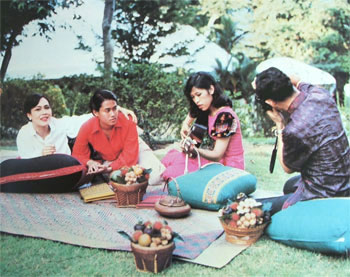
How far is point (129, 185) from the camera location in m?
3.60

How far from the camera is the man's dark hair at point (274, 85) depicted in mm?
2854

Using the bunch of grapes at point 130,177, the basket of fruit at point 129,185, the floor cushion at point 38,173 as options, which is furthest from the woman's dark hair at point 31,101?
the bunch of grapes at point 130,177

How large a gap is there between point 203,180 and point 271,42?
2.71 meters

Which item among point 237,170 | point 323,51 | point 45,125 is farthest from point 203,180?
point 323,51

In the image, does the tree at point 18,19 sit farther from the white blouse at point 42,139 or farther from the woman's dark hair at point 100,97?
the woman's dark hair at point 100,97

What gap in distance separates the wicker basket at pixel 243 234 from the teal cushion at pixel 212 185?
0.62m

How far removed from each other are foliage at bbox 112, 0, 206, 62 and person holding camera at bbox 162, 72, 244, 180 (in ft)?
4.19

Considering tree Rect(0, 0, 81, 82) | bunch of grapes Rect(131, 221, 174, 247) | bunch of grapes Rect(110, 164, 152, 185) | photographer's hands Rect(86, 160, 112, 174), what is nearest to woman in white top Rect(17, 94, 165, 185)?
photographer's hands Rect(86, 160, 112, 174)

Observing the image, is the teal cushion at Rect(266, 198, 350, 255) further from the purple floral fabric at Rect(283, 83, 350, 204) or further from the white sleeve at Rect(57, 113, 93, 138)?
the white sleeve at Rect(57, 113, 93, 138)

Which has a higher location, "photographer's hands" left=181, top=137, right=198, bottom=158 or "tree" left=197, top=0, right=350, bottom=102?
"tree" left=197, top=0, right=350, bottom=102

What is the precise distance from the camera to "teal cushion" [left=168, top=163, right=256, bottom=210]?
11.7 ft

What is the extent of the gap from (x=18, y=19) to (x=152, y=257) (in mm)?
2820

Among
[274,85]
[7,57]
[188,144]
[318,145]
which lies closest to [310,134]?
[318,145]

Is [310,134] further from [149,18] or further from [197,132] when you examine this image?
[149,18]
